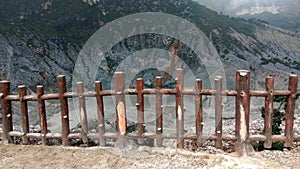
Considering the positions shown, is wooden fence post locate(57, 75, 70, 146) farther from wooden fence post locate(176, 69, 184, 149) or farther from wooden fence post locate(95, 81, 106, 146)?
wooden fence post locate(176, 69, 184, 149)

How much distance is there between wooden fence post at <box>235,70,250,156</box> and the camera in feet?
17.3

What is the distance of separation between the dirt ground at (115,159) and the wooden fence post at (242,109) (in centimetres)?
31

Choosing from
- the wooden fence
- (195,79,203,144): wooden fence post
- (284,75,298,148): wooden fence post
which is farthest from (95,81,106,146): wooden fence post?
(284,75,298,148): wooden fence post

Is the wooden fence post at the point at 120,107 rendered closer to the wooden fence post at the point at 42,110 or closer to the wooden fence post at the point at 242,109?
the wooden fence post at the point at 42,110

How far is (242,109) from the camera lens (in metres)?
5.35

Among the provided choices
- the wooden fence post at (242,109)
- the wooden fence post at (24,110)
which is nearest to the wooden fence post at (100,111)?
the wooden fence post at (24,110)

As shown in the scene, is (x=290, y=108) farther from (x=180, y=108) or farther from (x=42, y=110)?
(x=42, y=110)

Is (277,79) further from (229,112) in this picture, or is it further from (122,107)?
(122,107)

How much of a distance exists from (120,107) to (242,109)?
7.08 feet

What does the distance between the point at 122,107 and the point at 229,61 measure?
30822mm

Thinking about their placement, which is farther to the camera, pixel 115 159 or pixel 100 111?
pixel 100 111

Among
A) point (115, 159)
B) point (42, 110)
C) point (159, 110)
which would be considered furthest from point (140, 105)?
point (42, 110)

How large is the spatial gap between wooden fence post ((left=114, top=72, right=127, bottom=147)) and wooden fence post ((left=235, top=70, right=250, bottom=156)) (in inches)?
79.9

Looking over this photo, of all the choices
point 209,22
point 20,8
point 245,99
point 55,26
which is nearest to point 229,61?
point 209,22
